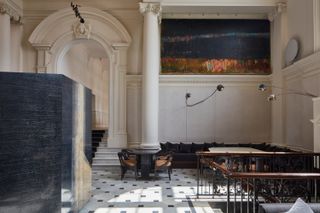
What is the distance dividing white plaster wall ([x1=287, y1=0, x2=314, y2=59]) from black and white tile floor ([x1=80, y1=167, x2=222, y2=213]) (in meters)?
5.48

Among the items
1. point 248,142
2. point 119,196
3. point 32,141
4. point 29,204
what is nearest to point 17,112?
point 32,141

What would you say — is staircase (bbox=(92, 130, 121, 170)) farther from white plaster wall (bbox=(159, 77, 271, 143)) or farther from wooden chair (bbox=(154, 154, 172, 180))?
wooden chair (bbox=(154, 154, 172, 180))

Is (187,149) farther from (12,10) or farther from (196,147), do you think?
(12,10)

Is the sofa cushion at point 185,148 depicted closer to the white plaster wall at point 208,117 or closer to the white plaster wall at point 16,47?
the white plaster wall at point 208,117

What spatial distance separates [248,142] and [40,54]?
31.9 feet

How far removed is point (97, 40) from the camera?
13.5m

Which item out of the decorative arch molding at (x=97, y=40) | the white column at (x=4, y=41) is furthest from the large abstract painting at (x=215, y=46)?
the white column at (x=4, y=41)

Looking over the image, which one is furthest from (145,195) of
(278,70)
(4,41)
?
(4,41)

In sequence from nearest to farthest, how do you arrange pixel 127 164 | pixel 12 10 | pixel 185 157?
pixel 127 164
pixel 185 157
pixel 12 10

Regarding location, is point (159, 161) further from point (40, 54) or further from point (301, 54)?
point (40, 54)

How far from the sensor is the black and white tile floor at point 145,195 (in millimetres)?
6516

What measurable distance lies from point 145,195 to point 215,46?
8223 mm

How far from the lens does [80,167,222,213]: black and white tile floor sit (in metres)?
6.52

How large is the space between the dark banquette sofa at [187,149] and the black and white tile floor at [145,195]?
156 cm
